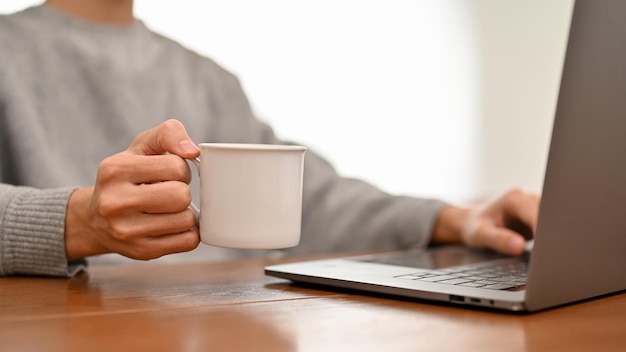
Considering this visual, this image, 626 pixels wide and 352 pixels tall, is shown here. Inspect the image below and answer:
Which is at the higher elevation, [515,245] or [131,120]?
[131,120]

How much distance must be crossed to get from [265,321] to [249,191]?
0.46 ft

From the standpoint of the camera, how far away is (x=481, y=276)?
824 mm

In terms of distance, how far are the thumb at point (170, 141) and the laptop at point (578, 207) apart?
0.18 metres

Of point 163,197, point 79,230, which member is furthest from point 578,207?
point 79,230

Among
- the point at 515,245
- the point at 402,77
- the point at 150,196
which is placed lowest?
the point at 515,245

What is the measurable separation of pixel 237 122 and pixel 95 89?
32 cm

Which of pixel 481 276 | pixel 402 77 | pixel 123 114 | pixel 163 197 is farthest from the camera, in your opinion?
pixel 402 77

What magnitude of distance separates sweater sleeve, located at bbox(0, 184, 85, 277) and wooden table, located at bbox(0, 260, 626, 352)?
1.8 inches

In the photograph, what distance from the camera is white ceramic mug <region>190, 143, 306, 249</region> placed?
688mm

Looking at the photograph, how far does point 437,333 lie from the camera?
574mm

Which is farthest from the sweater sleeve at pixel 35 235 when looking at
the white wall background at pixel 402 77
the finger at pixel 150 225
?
the white wall background at pixel 402 77

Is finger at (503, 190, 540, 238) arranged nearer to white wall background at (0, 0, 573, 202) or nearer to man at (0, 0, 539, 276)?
man at (0, 0, 539, 276)

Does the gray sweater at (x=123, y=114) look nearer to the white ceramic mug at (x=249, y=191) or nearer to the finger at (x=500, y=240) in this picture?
the finger at (x=500, y=240)

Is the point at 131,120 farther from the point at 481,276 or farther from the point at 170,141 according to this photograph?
the point at 481,276
